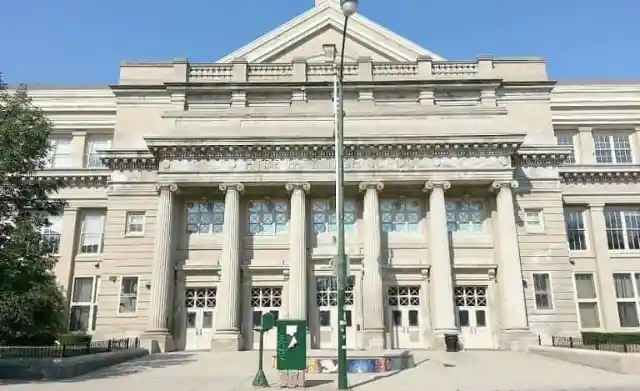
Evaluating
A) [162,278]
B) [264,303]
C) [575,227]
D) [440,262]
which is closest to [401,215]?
[440,262]

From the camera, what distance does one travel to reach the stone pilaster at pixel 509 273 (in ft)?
92.7

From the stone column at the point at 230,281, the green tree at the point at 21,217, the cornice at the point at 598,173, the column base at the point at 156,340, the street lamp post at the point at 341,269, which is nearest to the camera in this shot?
the street lamp post at the point at 341,269

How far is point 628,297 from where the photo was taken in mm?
37438

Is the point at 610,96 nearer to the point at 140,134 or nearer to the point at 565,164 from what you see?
the point at 565,164

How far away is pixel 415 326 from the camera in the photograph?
30219 millimetres

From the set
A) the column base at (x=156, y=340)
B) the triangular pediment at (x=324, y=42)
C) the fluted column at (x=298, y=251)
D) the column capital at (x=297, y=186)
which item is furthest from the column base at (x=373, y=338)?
the triangular pediment at (x=324, y=42)

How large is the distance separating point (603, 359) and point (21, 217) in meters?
20.7

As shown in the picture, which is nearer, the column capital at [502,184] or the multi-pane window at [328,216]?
the column capital at [502,184]

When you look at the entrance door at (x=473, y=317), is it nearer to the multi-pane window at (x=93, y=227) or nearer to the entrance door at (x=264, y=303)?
the entrance door at (x=264, y=303)

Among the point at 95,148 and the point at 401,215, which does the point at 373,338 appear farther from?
the point at 95,148

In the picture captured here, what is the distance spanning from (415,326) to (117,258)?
17735 mm

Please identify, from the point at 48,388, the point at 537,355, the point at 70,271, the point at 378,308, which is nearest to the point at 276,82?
the point at 378,308

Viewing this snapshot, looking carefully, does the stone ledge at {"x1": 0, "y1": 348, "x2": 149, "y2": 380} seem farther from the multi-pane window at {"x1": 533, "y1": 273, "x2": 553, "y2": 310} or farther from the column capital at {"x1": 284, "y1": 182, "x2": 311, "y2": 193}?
the multi-pane window at {"x1": 533, "y1": 273, "x2": 553, "y2": 310}

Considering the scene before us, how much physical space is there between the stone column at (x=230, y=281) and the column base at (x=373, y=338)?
6600mm
